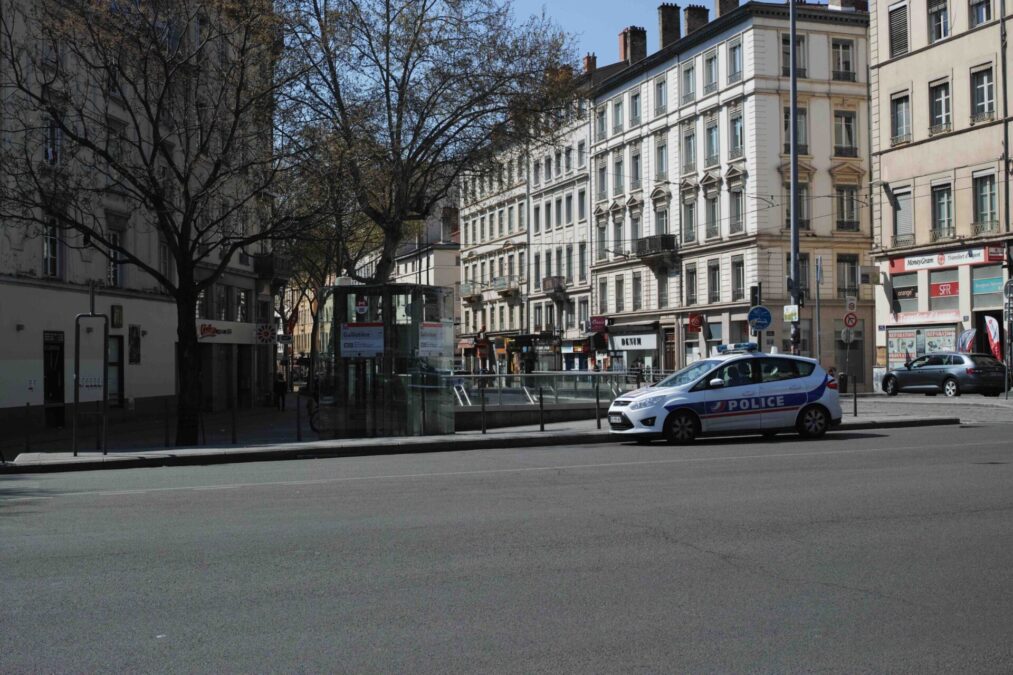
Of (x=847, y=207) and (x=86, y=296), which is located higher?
(x=847, y=207)

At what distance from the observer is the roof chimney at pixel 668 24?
211 feet

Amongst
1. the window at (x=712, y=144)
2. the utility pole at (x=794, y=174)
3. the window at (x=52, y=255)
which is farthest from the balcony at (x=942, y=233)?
the window at (x=52, y=255)

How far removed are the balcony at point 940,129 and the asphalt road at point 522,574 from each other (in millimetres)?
31824

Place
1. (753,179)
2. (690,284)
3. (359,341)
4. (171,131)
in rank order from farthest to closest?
(690,284), (753,179), (171,131), (359,341)

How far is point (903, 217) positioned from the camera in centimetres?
4512

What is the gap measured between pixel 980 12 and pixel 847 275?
17324 millimetres

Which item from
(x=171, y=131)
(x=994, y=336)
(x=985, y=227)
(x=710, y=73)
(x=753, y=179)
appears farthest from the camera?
(x=710, y=73)

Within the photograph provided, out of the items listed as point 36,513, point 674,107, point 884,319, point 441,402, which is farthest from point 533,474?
point 674,107

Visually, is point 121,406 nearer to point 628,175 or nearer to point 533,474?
point 533,474

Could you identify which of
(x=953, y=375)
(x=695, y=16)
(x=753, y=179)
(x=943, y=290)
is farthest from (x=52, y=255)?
(x=695, y=16)

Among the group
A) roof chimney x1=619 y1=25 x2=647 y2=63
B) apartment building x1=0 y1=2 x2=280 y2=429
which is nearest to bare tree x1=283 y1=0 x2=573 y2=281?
apartment building x1=0 y1=2 x2=280 y2=429

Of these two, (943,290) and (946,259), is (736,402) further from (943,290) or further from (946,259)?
(943,290)

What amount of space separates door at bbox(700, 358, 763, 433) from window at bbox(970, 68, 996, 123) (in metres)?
26.0

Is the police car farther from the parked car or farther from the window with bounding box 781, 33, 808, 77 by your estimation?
the window with bounding box 781, 33, 808, 77
